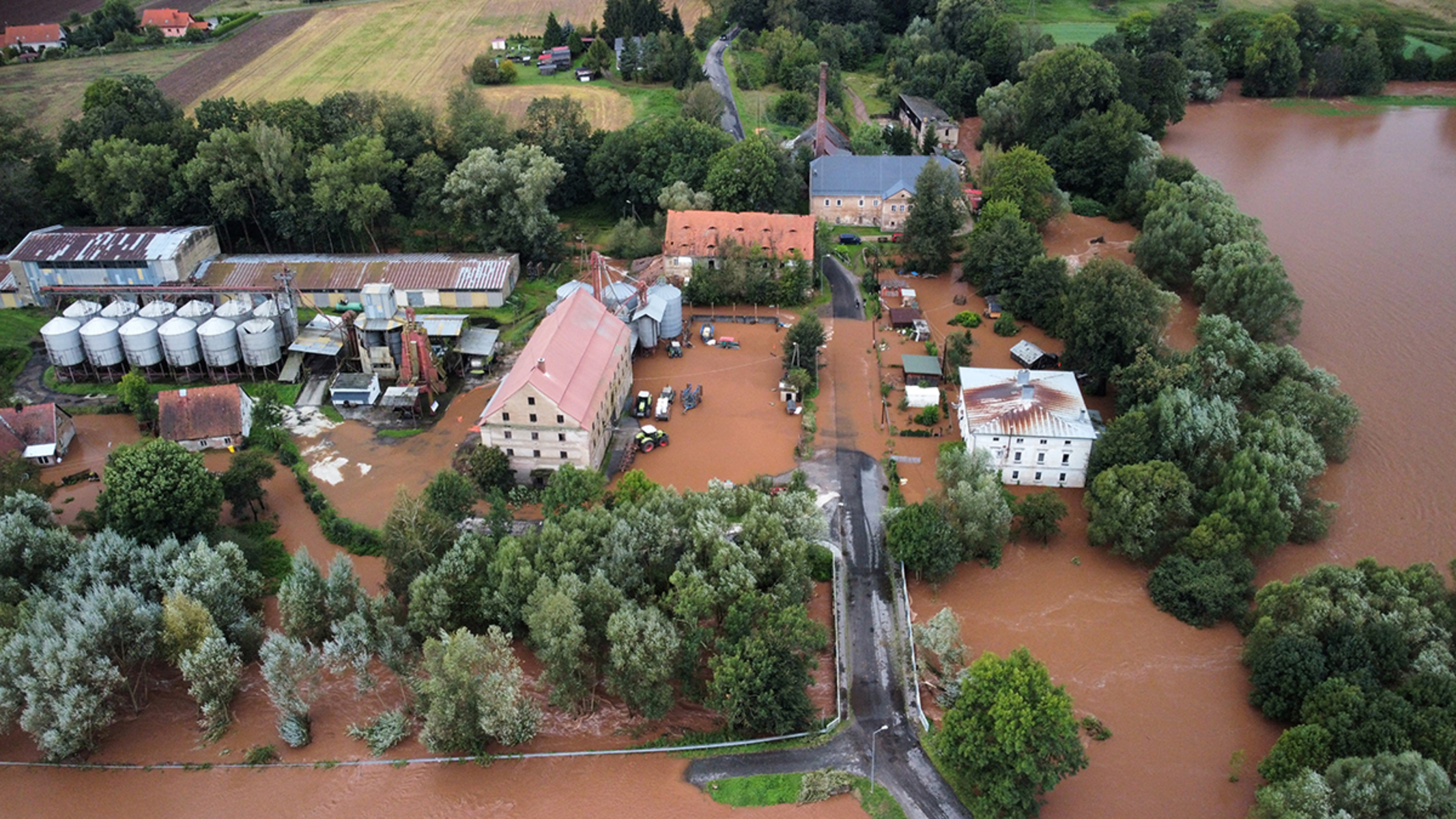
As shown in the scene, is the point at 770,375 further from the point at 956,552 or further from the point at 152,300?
the point at 152,300

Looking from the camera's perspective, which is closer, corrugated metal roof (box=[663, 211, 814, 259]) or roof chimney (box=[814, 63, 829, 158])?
corrugated metal roof (box=[663, 211, 814, 259])

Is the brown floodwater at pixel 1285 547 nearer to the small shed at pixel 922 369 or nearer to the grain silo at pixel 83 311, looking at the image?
the small shed at pixel 922 369

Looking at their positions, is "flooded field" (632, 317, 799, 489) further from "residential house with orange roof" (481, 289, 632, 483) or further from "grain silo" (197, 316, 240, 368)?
"grain silo" (197, 316, 240, 368)

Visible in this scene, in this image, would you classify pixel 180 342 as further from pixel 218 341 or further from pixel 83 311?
pixel 83 311

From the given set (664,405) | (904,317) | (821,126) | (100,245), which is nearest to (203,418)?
(100,245)

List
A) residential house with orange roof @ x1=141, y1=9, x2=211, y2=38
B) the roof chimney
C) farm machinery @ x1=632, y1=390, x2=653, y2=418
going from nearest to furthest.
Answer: farm machinery @ x1=632, y1=390, x2=653, y2=418, the roof chimney, residential house with orange roof @ x1=141, y1=9, x2=211, y2=38

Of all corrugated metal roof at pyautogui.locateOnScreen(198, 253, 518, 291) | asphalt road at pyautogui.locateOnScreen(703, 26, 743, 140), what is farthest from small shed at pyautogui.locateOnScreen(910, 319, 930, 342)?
asphalt road at pyautogui.locateOnScreen(703, 26, 743, 140)

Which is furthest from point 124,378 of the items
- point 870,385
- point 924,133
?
point 924,133
